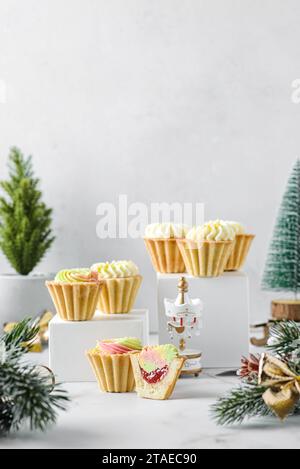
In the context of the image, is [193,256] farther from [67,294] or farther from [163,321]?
[67,294]

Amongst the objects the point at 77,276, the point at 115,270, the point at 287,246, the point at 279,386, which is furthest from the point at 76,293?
the point at 287,246

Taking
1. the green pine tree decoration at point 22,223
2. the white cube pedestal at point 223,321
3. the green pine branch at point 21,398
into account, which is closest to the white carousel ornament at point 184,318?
the white cube pedestal at point 223,321

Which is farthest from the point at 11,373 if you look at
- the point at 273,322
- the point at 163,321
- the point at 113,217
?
the point at 113,217

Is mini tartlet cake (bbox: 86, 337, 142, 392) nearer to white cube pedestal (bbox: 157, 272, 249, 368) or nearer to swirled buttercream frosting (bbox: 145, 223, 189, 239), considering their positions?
white cube pedestal (bbox: 157, 272, 249, 368)

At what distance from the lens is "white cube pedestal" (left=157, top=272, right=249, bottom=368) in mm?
2264

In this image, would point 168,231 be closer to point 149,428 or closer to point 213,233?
point 213,233

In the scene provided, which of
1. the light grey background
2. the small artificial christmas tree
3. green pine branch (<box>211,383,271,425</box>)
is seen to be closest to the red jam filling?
green pine branch (<box>211,383,271,425</box>)

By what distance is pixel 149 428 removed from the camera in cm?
165

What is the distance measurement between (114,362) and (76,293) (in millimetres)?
252

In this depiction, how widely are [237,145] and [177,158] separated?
22 cm

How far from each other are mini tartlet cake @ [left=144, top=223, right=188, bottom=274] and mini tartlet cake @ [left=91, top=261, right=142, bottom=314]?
140mm

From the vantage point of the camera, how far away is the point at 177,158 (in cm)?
295

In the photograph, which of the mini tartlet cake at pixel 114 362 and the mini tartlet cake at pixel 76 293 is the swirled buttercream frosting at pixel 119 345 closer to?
the mini tartlet cake at pixel 114 362

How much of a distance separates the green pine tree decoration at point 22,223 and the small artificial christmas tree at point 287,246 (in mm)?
765
